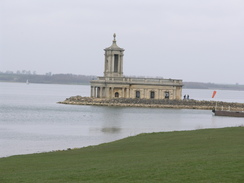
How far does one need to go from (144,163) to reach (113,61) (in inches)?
2720

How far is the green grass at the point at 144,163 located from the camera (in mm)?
16156

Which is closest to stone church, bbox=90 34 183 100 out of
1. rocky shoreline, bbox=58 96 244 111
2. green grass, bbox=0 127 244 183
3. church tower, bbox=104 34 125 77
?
church tower, bbox=104 34 125 77

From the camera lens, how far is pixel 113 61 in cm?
8762

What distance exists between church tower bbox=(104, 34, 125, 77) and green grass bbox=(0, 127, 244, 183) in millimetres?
60312

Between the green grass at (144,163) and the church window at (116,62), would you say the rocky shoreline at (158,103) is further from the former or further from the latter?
the green grass at (144,163)

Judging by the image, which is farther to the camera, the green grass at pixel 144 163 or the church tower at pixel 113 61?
the church tower at pixel 113 61

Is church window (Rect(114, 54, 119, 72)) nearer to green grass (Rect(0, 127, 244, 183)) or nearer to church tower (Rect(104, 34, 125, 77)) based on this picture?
church tower (Rect(104, 34, 125, 77))

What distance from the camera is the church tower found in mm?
87562

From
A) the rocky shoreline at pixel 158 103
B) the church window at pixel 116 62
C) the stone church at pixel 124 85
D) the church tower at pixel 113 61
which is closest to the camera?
the rocky shoreline at pixel 158 103

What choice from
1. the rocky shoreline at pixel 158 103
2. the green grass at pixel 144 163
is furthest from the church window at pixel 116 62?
the green grass at pixel 144 163

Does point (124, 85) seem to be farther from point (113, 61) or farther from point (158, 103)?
point (158, 103)

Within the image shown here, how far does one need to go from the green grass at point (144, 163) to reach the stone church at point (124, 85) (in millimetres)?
58653

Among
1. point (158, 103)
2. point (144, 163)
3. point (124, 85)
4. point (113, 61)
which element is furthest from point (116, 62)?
point (144, 163)

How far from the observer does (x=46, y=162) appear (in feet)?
70.7
